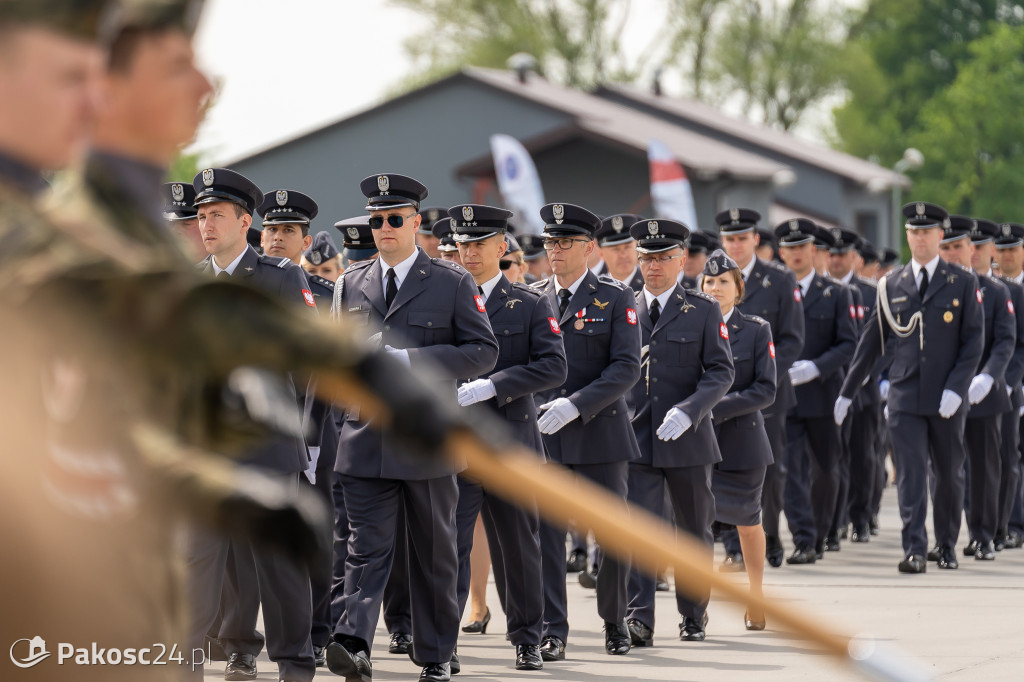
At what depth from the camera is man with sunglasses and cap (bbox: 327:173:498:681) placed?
720 centimetres

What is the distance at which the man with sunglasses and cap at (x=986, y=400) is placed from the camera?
11.8 m

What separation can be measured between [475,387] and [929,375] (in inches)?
178

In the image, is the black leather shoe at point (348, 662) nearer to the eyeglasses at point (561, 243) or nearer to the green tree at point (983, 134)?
the eyeglasses at point (561, 243)

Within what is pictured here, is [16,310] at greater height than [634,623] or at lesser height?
greater

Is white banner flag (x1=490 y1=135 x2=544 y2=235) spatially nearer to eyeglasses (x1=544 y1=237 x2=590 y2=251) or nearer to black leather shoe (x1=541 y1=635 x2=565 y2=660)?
eyeglasses (x1=544 y1=237 x2=590 y2=251)

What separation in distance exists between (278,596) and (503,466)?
16.0 feet

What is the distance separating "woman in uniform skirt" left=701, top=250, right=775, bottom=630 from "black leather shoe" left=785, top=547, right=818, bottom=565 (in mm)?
2128

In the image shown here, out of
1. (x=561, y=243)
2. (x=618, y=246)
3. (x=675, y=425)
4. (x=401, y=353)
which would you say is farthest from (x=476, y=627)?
(x=618, y=246)

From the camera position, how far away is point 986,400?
1212 cm

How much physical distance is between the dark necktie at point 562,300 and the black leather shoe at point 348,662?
2.39 m

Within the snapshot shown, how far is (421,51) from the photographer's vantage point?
55000 millimetres

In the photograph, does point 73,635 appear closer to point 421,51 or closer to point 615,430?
point 615,430

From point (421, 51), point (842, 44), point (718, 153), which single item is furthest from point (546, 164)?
point (842, 44)

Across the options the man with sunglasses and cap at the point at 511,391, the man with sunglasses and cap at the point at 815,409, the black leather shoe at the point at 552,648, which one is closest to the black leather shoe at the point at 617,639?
the black leather shoe at the point at 552,648
